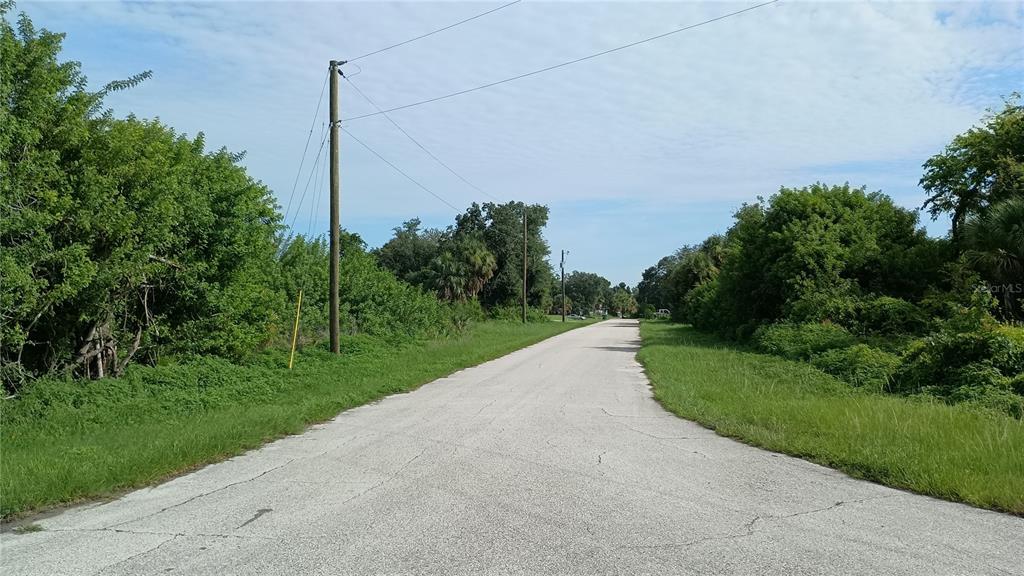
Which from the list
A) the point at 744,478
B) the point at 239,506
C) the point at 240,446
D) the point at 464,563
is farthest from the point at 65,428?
the point at 744,478

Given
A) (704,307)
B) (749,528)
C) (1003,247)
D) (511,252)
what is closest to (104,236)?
(749,528)

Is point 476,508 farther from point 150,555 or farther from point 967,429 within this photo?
point 967,429

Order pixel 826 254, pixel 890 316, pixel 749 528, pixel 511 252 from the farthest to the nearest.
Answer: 1. pixel 511 252
2. pixel 826 254
3. pixel 890 316
4. pixel 749 528

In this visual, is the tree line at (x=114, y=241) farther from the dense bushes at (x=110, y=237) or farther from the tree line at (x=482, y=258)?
the tree line at (x=482, y=258)

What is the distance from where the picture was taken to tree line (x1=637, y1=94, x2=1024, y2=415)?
14.3 metres

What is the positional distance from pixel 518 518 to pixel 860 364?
13862 mm

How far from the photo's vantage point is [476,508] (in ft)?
19.6

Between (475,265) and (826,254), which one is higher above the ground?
(475,265)

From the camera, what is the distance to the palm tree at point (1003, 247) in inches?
720

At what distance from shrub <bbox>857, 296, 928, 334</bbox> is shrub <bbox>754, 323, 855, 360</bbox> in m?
1.16

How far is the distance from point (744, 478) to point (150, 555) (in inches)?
217

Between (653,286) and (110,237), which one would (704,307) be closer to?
(110,237)

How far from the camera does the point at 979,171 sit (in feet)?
80.1

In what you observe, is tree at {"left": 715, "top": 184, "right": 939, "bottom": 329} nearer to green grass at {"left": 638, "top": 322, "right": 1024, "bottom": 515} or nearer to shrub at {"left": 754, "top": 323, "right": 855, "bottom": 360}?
shrub at {"left": 754, "top": 323, "right": 855, "bottom": 360}
